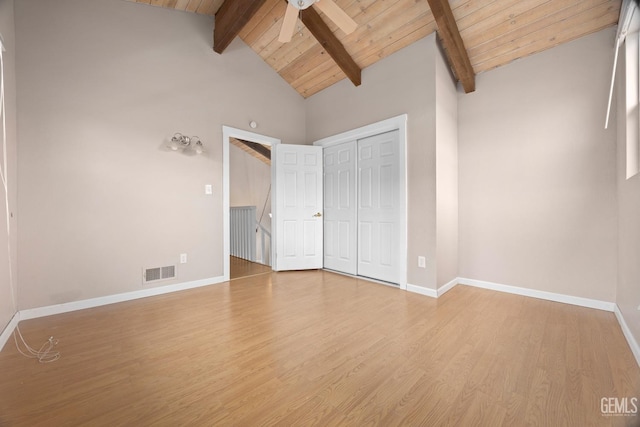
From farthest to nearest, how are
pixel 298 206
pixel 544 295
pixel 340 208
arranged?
pixel 298 206, pixel 340 208, pixel 544 295

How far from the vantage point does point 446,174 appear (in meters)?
3.08

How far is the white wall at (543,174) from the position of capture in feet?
8.10

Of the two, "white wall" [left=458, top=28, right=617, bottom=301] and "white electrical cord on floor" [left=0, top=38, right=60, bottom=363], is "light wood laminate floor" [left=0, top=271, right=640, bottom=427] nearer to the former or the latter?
"white electrical cord on floor" [left=0, top=38, right=60, bottom=363]

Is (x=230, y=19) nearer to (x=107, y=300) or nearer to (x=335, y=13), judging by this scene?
(x=335, y=13)

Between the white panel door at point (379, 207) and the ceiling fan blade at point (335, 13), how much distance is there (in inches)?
55.9

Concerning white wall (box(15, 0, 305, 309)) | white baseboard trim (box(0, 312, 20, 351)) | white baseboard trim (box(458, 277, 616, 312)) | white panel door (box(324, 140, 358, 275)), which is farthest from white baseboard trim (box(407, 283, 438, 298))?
white baseboard trim (box(0, 312, 20, 351))

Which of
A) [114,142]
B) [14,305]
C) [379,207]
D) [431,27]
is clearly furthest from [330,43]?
[14,305]

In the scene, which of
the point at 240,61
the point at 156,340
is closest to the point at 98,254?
the point at 156,340

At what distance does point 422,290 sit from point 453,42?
2683 millimetres

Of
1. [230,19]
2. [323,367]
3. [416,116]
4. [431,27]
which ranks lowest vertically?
[323,367]

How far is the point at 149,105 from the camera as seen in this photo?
2.93 meters

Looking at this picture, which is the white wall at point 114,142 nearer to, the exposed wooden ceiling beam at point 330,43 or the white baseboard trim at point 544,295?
the exposed wooden ceiling beam at point 330,43

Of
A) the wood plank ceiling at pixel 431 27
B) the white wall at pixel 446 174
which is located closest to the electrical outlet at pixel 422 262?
the white wall at pixel 446 174

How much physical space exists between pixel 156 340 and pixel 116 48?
2.97 metres
